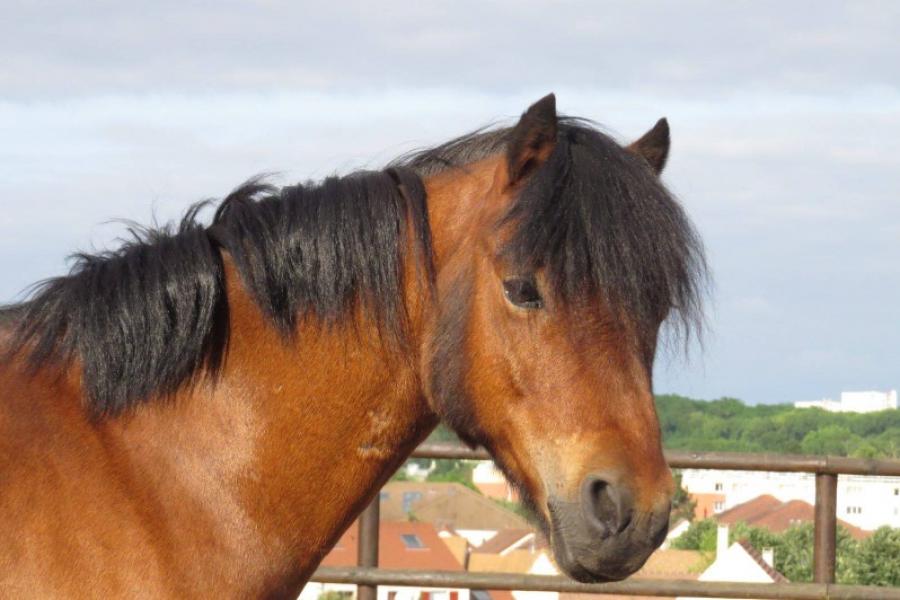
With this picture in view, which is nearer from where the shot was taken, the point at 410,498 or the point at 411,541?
the point at 411,541

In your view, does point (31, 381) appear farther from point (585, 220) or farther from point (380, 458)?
point (585, 220)

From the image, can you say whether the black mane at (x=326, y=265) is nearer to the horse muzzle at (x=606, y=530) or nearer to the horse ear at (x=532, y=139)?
the horse ear at (x=532, y=139)

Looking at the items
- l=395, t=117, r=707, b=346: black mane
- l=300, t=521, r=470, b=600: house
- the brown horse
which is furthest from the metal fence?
l=300, t=521, r=470, b=600: house

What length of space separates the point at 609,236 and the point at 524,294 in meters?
0.25

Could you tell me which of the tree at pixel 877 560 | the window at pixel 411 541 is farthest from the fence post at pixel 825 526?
the window at pixel 411 541

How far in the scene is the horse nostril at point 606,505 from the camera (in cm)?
263

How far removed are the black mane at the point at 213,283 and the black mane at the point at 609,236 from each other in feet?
1.13

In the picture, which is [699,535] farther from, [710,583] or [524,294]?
[524,294]

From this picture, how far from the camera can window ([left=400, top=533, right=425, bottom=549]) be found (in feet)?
93.2

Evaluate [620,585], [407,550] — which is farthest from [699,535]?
[407,550]

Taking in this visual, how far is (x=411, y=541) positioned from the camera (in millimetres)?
29781

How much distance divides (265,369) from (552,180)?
87 centimetres

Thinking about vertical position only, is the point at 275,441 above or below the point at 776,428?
above

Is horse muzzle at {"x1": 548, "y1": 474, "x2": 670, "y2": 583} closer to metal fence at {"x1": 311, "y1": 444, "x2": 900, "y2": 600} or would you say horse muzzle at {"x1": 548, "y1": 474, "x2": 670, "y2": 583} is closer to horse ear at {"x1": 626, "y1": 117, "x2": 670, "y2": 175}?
horse ear at {"x1": 626, "y1": 117, "x2": 670, "y2": 175}
